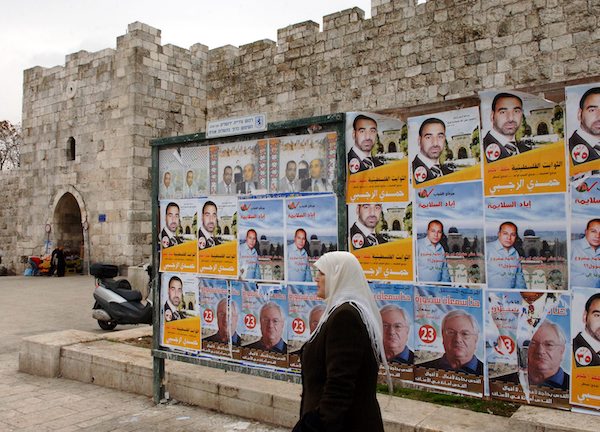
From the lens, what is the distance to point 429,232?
325cm

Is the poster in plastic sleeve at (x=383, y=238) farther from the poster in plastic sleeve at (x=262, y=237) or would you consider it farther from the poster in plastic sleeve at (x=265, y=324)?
the poster in plastic sleeve at (x=265, y=324)

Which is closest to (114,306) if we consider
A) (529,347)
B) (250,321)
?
(250,321)

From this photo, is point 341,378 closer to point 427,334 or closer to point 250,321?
point 427,334

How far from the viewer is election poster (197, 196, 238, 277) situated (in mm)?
4145

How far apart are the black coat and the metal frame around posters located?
4.46 ft

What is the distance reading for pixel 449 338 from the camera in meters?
3.19

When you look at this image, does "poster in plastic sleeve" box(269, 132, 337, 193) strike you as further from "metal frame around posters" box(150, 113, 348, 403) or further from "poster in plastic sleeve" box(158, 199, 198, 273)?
"poster in plastic sleeve" box(158, 199, 198, 273)

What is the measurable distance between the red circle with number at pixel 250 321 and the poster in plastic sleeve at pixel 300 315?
0.32 m

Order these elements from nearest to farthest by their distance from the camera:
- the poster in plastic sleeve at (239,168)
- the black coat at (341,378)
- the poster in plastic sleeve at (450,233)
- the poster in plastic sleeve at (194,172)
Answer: the black coat at (341,378) < the poster in plastic sleeve at (450,233) < the poster in plastic sleeve at (239,168) < the poster in plastic sleeve at (194,172)

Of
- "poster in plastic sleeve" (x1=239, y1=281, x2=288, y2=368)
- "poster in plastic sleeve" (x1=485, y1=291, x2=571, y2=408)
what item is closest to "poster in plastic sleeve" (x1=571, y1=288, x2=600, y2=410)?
"poster in plastic sleeve" (x1=485, y1=291, x2=571, y2=408)

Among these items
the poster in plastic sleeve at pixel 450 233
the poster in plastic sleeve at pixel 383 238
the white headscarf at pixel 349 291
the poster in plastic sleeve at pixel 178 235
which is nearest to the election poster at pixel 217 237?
the poster in plastic sleeve at pixel 178 235

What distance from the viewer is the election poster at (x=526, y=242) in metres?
2.85

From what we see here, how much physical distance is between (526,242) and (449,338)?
72 cm

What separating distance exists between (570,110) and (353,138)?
129cm
